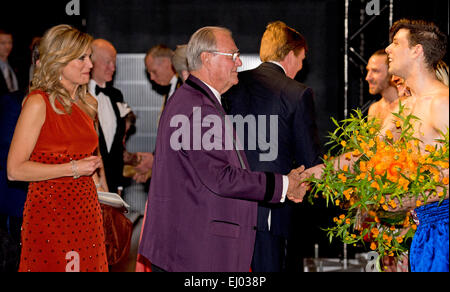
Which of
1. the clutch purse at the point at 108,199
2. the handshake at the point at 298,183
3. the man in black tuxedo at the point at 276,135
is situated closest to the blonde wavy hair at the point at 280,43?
the man in black tuxedo at the point at 276,135

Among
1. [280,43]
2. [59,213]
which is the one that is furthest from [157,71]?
[59,213]

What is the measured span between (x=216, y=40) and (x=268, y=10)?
4573 mm

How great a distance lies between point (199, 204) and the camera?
2.81m

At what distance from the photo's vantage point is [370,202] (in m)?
2.50

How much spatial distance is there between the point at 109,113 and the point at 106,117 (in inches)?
1.9

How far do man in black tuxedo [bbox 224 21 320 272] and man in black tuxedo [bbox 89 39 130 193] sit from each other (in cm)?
149

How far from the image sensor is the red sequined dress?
302 centimetres

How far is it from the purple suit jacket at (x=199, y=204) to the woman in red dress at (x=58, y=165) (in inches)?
17.0

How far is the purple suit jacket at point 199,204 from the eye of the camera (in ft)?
9.10
